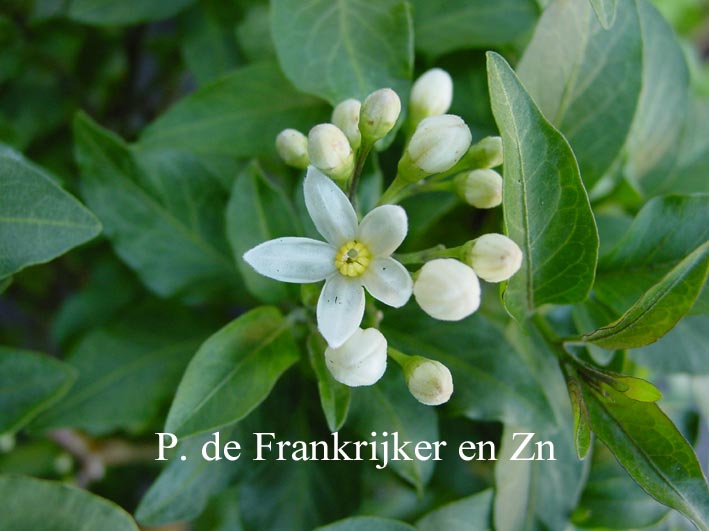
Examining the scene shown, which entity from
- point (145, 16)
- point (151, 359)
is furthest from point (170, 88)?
point (151, 359)

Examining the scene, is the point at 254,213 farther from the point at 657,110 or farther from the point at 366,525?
the point at 657,110

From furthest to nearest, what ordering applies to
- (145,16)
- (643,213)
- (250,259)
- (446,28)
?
1. (145,16)
2. (446,28)
3. (643,213)
4. (250,259)

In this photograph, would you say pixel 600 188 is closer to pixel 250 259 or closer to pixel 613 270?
pixel 613 270

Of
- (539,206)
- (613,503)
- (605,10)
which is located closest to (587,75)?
(605,10)

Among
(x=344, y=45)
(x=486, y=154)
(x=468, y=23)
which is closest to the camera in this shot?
(x=486, y=154)

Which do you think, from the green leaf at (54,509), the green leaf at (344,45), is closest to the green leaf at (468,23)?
the green leaf at (344,45)
